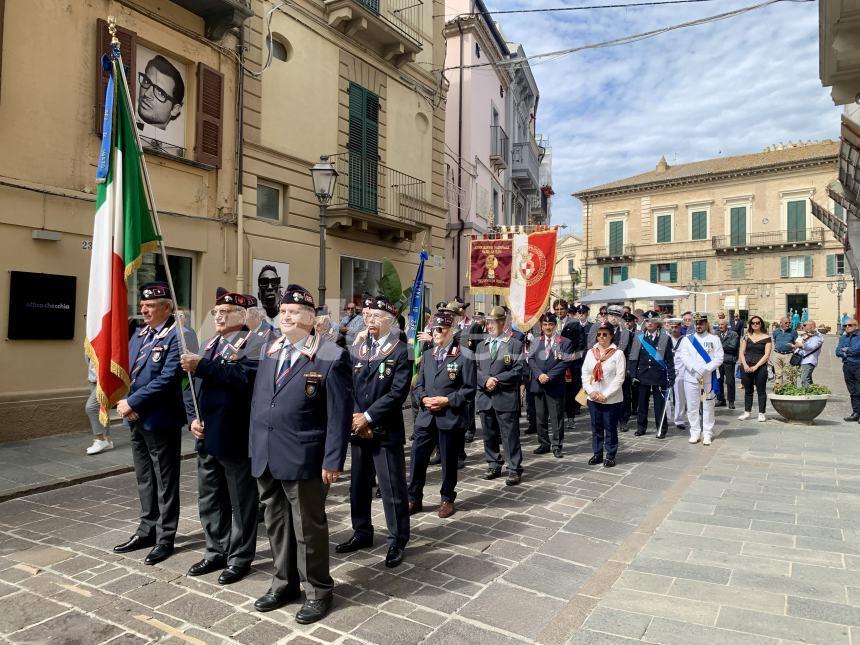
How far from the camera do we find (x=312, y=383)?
3.86 metres

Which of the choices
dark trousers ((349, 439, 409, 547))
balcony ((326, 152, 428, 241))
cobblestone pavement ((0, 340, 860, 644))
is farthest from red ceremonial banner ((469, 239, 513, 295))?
dark trousers ((349, 439, 409, 547))

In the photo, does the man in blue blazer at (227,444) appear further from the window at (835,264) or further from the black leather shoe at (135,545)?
the window at (835,264)

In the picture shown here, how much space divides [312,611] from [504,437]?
3.79 m

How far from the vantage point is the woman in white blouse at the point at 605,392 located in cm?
782

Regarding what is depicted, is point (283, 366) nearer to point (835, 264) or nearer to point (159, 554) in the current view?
point (159, 554)

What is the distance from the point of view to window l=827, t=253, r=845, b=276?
156 ft

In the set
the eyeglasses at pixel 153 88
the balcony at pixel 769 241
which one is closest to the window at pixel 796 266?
the balcony at pixel 769 241

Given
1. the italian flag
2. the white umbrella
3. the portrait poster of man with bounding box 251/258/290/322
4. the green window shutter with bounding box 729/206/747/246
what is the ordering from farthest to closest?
the green window shutter with bounding box 729/206/747/246 → the white umbrella → the portrait poster of man with bounding box 251/258/290/322 → the italian flag

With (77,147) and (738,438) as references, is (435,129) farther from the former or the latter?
(738,438)

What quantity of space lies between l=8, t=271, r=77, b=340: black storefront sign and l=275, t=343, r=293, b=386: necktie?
674 cm

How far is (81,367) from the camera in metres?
9.51

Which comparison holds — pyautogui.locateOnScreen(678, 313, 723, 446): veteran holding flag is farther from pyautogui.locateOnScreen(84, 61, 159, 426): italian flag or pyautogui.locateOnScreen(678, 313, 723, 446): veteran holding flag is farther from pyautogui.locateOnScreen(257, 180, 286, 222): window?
pyautogui.locateOnScreen(257, 180, 286, 222): window

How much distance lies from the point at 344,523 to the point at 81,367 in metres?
6.11

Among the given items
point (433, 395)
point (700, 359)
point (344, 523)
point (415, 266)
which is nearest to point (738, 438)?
point (700, 359)
